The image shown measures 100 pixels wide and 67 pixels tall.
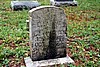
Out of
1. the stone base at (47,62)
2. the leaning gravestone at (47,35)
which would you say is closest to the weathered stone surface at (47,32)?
the leaning gravestone at (47,35)

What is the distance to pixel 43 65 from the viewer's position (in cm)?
444

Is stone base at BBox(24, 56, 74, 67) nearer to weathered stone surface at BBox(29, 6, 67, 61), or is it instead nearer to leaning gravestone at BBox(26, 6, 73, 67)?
leaning gravestone at BBox(26, 6, 73, 67)

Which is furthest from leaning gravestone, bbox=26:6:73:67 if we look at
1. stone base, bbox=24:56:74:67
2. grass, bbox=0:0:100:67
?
grass, bbox=0:0:100:67

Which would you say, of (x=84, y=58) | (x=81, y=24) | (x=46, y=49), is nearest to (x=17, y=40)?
(x=46, y=49)

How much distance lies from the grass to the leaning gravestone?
43 centimetres

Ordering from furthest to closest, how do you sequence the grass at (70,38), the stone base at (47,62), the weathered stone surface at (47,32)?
the grass at (70,38) → the stone base at (47,62) → the weathered stone surface at (47,32)

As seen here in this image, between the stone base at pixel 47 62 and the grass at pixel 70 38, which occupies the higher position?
the grass at pixel 70 38

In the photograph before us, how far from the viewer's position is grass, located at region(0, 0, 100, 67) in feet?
16.1

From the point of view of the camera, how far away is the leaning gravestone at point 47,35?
172 inches

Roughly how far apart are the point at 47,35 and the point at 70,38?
75.8 inches

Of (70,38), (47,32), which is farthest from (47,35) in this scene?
(70,38)

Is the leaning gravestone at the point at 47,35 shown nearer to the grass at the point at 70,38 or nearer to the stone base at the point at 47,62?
the stone base at the point at 47,62

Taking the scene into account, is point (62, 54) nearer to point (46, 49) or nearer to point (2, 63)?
point (46, 49)

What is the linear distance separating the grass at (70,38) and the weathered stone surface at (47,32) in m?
0.48
